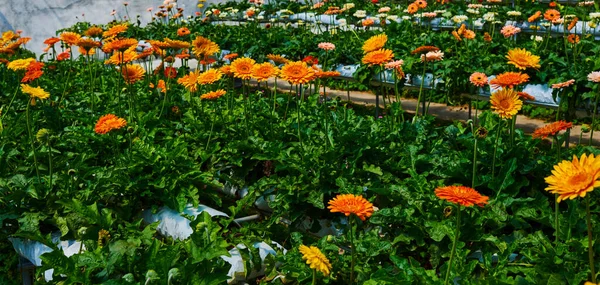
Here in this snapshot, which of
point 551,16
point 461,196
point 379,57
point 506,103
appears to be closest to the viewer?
point 461,196

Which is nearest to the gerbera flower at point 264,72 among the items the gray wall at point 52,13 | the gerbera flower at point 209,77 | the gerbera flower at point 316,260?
the gerbera flower at point 209,77

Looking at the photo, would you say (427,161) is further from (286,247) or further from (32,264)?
(32,264)

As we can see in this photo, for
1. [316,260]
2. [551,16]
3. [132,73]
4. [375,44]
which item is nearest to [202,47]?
→ [132,73]

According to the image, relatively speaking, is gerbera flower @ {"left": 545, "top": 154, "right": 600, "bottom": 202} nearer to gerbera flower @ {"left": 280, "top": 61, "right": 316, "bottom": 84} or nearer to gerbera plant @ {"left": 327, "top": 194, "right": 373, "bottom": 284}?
gerbera plant @ {"left": 327, "top": 194, "right": 373, "bottom": 284}

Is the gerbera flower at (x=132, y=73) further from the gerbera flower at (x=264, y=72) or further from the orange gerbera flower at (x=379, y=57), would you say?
the orange gerbera flower at (x=379, y=57)

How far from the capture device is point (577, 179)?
1367 millimetres

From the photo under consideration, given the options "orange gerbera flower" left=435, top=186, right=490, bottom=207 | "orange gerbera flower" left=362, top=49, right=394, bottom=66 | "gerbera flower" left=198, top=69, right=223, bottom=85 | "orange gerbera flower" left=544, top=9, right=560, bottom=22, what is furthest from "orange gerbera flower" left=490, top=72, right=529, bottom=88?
"orange gerbera flower" left=544, top=9, right=560, bottom=22

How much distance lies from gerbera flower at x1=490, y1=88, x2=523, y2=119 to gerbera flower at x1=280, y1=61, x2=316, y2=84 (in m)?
0.74

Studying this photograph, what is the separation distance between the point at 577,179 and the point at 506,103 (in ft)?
2.71

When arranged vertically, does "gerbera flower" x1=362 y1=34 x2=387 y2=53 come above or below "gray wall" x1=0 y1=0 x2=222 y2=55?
above

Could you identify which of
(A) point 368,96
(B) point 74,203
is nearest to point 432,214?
(B) point 74,203

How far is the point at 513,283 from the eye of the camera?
1777 millimetres

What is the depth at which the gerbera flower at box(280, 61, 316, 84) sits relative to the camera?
2.60m

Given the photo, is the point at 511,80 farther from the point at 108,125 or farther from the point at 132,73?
the point at 132,73
